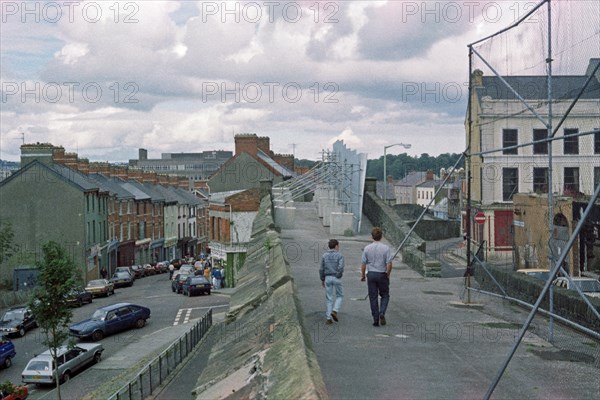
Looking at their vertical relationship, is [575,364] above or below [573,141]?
below

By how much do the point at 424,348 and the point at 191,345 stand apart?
14.6 m

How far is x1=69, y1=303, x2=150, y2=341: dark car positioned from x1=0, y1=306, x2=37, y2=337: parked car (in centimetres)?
363

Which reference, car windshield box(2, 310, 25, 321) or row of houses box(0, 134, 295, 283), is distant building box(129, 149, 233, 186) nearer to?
row of houses box(0, 134, 295, 283)

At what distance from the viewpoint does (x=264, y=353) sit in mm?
5605

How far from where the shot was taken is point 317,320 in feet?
36.1

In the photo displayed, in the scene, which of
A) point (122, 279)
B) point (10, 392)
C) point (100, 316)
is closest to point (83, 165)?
point (122, 279)

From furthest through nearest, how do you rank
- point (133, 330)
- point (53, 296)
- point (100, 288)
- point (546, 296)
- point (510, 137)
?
point (100, 288), point (133, 330), point (510, 137), point (53, 296), point (546, 296)

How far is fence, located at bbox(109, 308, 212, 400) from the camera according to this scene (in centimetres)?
1468

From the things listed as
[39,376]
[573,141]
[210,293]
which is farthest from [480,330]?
[210,293]

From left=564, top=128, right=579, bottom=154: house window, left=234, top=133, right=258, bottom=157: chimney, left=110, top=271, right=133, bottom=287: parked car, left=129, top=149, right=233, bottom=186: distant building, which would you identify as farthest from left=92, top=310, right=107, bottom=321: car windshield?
left=129, top=149, right=233, bottom=186: distant building

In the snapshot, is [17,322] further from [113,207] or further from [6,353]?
[113,207]

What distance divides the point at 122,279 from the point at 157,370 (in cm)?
3734

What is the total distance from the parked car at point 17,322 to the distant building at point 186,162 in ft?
368

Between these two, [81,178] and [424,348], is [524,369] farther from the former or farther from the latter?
[81,178]
